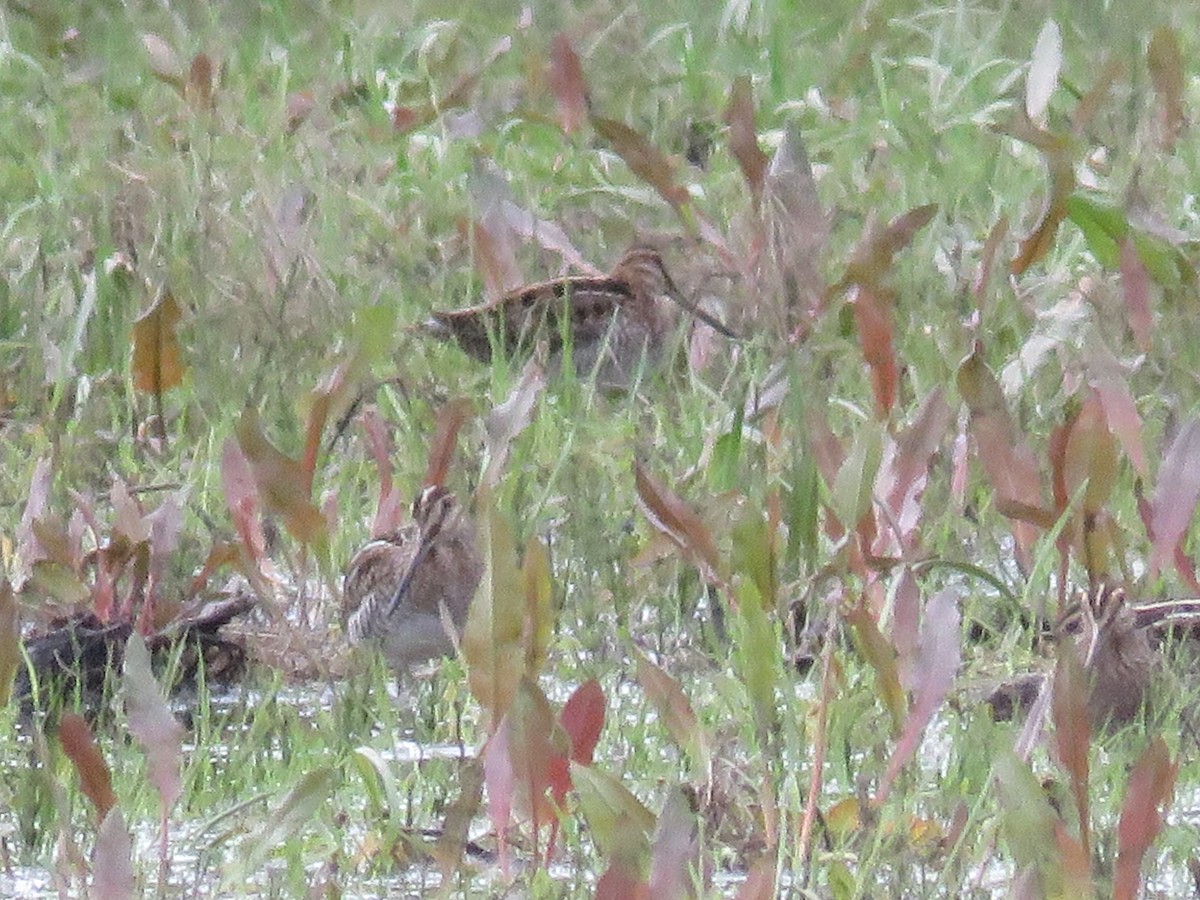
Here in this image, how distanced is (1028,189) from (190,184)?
1.84 metres

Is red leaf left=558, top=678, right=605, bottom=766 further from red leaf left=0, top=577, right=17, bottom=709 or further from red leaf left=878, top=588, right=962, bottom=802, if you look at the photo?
red leaf left=0, top=577, right=17, bottom=709

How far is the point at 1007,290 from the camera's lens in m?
4.42

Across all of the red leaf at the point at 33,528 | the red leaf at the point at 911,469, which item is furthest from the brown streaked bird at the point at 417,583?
the red leaf at the point at 911,469

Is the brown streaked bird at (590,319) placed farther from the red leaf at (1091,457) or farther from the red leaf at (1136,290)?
the red leaf at (1091,457)

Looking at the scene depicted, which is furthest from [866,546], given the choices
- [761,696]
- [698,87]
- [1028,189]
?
[698,87]

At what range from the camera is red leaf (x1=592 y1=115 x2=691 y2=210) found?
4.02m

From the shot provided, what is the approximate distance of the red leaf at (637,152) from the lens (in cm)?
402

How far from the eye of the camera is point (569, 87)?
19.4 ft

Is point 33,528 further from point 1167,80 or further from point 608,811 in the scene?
point 1167,80

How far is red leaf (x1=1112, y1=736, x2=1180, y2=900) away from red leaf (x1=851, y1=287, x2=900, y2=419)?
5.03 ft

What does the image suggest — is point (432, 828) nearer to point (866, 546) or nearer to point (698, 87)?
point (866, 546)

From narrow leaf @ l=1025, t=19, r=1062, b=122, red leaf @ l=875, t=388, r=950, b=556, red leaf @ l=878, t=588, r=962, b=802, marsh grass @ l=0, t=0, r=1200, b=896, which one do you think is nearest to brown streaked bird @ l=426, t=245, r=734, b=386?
marsh grass @ l=0, t=0, r=1200, b=896

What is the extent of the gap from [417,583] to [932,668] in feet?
2.76

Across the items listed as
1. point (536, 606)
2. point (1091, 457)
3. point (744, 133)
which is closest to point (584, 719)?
point (536, 606)
